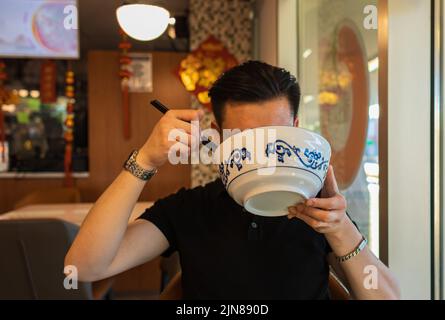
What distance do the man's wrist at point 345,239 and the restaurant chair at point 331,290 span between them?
0.75ft

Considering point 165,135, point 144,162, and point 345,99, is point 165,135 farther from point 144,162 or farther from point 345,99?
point 345,99

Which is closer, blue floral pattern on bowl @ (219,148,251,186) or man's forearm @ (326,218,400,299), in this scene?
blue floral pattern on bowl @ (219,148,251,186)

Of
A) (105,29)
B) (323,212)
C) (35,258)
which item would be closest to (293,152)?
(323,212)

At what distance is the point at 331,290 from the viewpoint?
34.0 inches

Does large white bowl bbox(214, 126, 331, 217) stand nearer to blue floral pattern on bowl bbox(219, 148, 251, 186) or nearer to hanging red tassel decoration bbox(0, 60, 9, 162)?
blue floral pattern on bowl bbox(219, 148, 251, 186)

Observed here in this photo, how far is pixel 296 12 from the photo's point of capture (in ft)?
6.66

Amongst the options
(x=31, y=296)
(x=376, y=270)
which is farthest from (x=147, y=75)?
(x=376, y=270)

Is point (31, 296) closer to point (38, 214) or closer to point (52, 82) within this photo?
point (38, 214)

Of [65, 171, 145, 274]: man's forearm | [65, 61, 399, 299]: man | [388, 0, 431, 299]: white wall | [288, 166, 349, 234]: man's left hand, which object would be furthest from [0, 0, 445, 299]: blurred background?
[65, 171, 145, 274]: man's forearm

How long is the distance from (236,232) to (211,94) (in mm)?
289

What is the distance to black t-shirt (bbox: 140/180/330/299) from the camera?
2.46ft

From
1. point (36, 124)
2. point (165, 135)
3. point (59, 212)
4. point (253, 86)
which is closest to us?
point (165, 135)

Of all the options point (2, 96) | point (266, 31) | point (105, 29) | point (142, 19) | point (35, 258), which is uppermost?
point (105, 29)

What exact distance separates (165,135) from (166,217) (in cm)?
32
